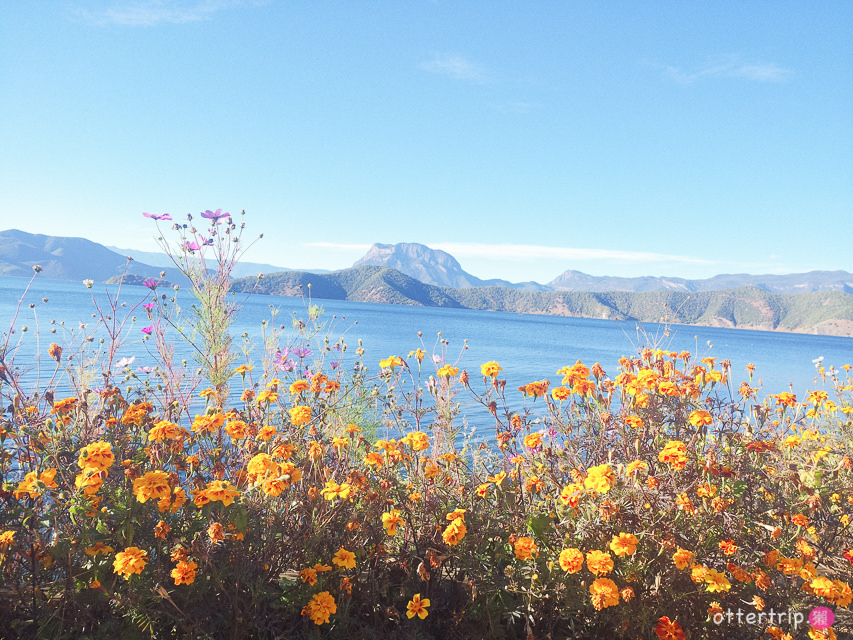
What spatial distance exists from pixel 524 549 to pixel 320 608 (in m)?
0.81

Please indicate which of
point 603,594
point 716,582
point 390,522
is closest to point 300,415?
point 390,522

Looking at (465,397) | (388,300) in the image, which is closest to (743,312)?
(388,300)

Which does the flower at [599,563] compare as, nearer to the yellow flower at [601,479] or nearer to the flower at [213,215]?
the yellow flower at [601,479]

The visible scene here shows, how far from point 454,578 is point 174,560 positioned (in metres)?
1.14

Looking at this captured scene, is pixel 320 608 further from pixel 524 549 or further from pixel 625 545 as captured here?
pixel 625 545

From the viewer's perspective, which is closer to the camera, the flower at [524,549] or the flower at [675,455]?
the flower at [524,549]

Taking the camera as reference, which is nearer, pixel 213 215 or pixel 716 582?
pixel 716 582

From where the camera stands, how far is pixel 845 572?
7.86 feet

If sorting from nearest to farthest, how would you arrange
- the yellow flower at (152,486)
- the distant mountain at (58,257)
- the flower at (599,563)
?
the yellow flower at (152,486) → the flower at (599,563) → the distant mountain at (58,257)

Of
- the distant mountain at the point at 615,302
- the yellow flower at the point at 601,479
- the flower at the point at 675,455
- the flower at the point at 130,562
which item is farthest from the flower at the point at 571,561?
the distant mountain at the point at 615,302

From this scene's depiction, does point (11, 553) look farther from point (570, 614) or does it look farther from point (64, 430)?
point (570, 614)

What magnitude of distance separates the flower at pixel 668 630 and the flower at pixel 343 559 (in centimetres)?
123

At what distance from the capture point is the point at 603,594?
5.38 feet

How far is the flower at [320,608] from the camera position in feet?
5.41
